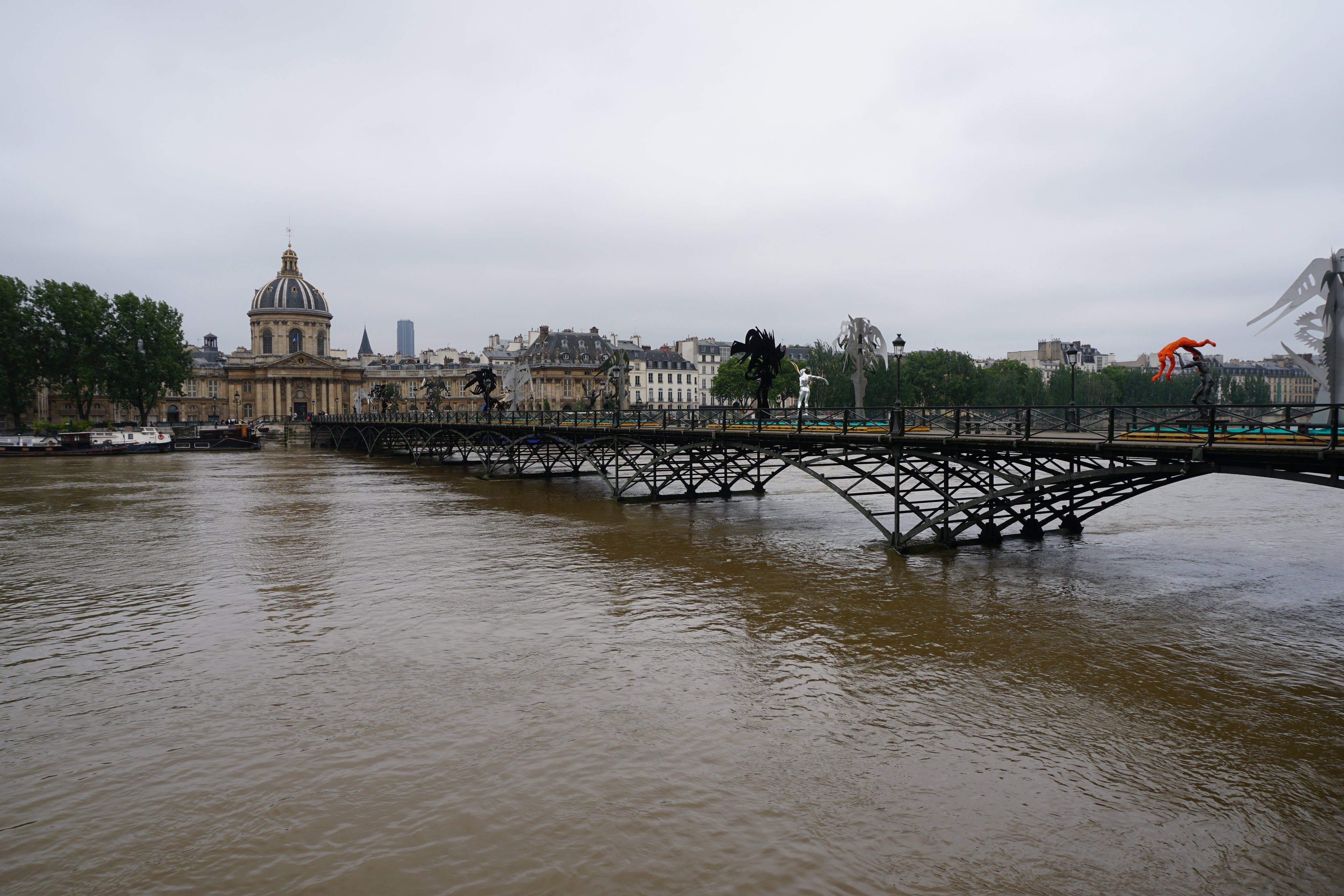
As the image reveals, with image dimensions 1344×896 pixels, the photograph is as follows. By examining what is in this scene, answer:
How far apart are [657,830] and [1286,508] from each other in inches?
1406

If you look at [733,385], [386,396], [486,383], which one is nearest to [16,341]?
[386,396]

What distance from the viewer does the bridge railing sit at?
591 inches

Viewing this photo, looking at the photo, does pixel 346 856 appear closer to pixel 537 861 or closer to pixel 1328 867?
pixel 537 861

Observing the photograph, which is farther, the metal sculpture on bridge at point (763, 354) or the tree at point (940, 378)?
the tree at point (940, 378)

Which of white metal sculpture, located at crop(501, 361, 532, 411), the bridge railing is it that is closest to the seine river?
the bridge railing

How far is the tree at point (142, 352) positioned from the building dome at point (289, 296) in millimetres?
55882

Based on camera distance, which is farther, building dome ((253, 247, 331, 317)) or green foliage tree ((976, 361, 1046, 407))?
building dome ((253, 247, 331, 317))

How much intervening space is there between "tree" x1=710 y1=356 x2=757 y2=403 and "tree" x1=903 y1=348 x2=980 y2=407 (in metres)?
18.5

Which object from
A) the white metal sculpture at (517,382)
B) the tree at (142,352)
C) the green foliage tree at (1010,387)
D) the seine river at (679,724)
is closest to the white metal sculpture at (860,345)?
the seine river at (679,724)

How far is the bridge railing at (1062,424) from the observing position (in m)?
15.0

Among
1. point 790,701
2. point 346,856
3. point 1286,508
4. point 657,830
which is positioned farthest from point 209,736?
point 1286,508

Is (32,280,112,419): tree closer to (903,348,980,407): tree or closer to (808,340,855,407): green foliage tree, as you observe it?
(808,340,855,407): green foliage tree

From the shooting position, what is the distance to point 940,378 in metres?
97.1

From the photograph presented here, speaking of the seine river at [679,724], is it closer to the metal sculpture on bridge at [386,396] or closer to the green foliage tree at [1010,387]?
the green foliage tree at [1010,387]
